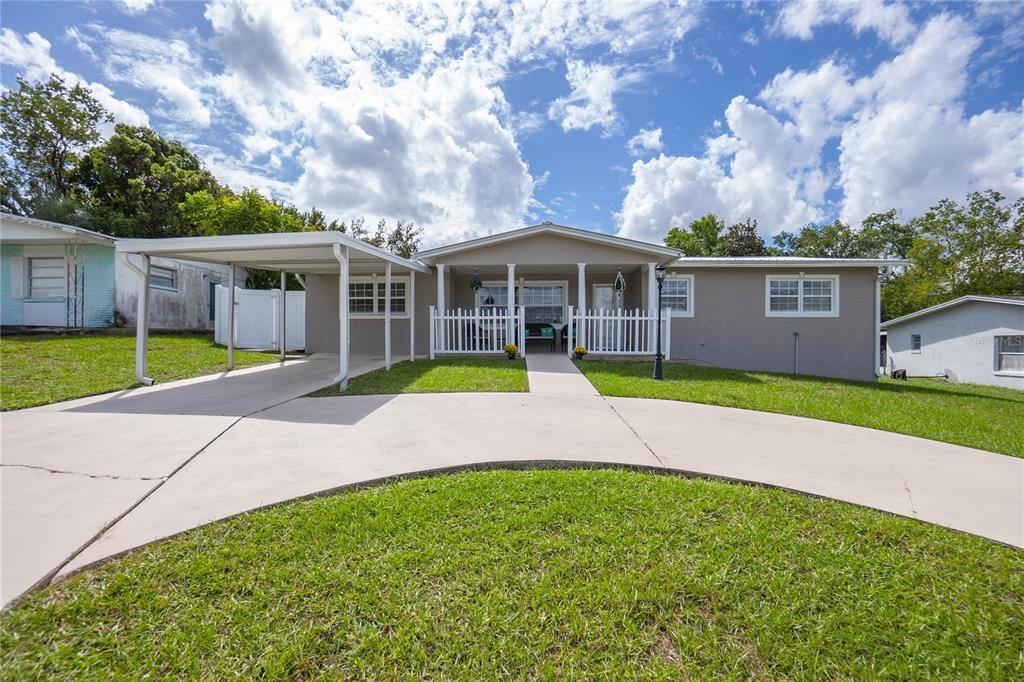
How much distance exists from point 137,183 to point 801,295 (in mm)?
27126

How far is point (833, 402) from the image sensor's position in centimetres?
621

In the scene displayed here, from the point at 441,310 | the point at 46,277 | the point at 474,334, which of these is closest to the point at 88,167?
the point at 46,277

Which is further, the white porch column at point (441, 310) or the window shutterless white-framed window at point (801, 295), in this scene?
the window shutterless white-framed window at point (801, 295)

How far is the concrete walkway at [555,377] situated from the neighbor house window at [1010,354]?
16.2m

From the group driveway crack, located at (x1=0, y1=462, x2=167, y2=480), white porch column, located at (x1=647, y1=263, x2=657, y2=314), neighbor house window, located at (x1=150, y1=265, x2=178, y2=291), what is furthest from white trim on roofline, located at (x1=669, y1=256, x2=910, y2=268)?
neighbor house window, located at (x1=150, y1=265, x2=178, y2=291)

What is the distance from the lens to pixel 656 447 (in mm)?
3787

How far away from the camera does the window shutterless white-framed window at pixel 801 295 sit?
37.0ft

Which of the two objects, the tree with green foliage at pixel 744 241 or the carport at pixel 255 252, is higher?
the tree with green foliage at pixel 744 241

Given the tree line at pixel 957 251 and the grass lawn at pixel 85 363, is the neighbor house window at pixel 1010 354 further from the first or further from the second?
the grass lawn at pixel 85 363

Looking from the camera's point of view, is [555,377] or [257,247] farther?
[555,377]

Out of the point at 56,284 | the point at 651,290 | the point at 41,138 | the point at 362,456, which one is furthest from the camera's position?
the point at 41,138

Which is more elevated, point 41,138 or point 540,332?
point 41,138

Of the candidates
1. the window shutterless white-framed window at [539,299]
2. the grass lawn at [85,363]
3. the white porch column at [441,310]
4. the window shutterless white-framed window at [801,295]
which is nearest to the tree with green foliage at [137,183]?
the grass lawn at [85,363]

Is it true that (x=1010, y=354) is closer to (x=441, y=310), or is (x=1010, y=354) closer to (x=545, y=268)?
(x=545, y=268)
